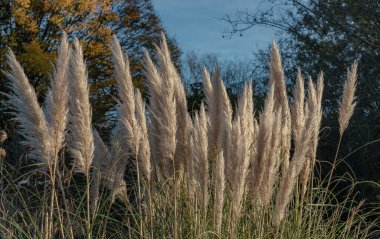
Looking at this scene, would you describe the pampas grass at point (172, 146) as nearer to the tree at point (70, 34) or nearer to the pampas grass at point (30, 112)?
the pampas grass at point (30, 112)

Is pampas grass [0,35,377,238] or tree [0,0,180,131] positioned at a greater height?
tree [0,0,180,131]

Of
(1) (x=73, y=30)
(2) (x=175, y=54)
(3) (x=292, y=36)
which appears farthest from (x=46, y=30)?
(3) (x=292, y=36)

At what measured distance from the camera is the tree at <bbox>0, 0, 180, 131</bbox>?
48.8 ft

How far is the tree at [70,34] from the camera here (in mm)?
14859

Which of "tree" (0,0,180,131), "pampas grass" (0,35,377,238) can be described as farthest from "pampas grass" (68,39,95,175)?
"tree" (0,0,180,131)

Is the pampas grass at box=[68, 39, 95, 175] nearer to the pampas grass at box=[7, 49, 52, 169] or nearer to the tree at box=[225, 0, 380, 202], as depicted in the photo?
the pampas grass at box=[7, 49, 52, 169]

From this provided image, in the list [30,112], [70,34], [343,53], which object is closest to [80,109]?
[30,112]

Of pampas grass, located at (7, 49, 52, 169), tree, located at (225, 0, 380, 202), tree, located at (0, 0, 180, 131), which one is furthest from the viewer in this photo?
tree, located at (0, 0, 180, 131)

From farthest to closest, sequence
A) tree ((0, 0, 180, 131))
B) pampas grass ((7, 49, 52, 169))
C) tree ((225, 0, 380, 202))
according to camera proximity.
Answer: tree ((0, 0, 180, 131)) → tree ((225, 0, 380, 202)) → pampas grass ((7, 49, 52, 169))

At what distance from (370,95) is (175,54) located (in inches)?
465

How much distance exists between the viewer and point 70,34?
52.3 ft

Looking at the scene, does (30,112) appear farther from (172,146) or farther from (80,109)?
(172,146)

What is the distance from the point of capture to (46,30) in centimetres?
1641

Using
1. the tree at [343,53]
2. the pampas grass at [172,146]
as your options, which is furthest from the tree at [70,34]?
the pampas grass at [172,146]
